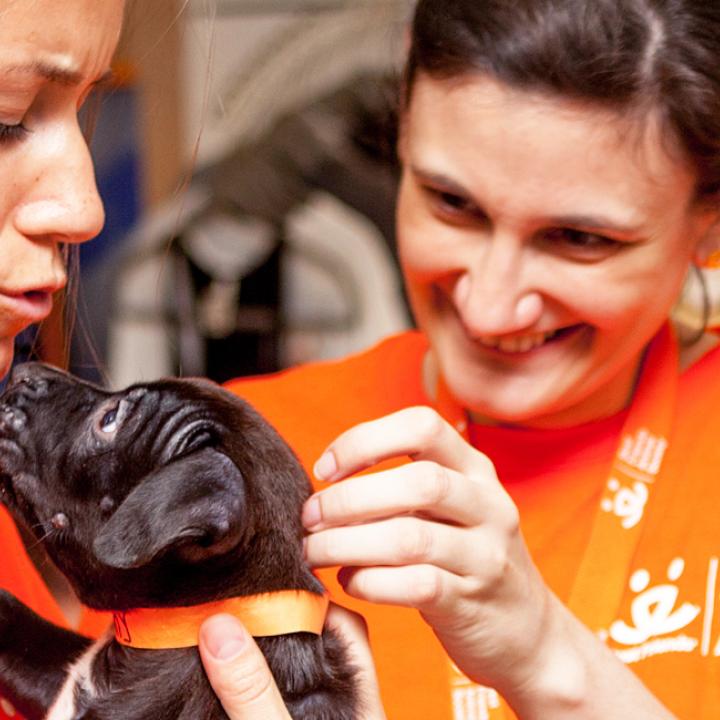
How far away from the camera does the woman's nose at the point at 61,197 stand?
1.04 metres

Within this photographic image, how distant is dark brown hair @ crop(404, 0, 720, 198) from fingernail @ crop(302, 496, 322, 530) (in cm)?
59

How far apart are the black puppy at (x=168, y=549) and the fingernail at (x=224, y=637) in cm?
4

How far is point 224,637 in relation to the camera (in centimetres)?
108

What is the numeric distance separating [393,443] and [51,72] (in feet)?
1.52

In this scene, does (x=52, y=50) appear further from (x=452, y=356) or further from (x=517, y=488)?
(x=517, y=488)

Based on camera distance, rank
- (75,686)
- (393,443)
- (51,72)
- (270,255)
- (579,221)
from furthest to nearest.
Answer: (270,255) → (579,221) → (75,686) → (393,443) → (51,72)

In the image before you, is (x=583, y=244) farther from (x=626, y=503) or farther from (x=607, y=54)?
(x=626, y=503)

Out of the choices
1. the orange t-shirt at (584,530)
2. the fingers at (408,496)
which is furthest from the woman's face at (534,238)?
the fingers at (408,496)

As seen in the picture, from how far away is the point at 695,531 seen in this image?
1.58 metres

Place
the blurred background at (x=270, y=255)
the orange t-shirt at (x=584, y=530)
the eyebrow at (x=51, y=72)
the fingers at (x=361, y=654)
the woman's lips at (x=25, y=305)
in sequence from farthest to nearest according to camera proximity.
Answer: the blurred background at (x=270, y=255) < the orange t-shirt at (x=584, y=530) < the fingers at (x=361, y=654) < the woman's lips at (x=25, y=305) < the eyebrow at (x=51, y=72)

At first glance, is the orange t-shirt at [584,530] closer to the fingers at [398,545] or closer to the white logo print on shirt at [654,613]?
the white logo print on shirt at [654,613]

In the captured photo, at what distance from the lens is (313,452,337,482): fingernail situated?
1.13 meters

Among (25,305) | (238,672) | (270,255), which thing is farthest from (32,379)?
(270,255)

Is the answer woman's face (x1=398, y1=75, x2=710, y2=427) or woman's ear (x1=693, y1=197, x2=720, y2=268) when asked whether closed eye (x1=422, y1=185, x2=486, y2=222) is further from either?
woman's ear (x1=693, y1=197, x2=720, y2=268)
